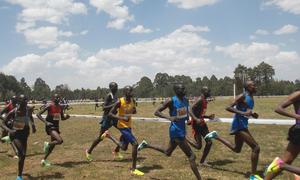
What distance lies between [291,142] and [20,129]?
21.6ft

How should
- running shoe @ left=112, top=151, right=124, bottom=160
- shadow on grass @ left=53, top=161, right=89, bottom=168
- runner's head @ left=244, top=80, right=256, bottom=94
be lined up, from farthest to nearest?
running shoe @ left=112, top=151, right=124, bottom=160 < shadow on grass @ left=53, top=161, right=89, bottom=168 < runner's head @ left=244, top=80, right=256, bottom=94

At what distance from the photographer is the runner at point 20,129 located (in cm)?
1045

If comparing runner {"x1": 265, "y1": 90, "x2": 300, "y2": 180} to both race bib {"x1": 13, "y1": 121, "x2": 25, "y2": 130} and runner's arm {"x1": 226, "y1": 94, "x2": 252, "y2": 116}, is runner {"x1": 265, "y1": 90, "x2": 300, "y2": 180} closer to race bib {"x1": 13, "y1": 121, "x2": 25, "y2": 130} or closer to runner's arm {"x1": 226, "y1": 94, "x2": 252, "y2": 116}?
runner's arm {"x1": 226, "y1": 94, "x2": 252, "y2": 116}

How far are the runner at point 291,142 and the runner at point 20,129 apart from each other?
6.05 m

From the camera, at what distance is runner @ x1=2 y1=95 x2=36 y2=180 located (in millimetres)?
10445

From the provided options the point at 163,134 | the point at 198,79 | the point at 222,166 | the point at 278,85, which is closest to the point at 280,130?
the point at 163,134

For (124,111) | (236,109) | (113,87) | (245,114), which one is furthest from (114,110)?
(245,114)

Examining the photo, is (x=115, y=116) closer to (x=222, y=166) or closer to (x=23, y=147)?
(x=23, y=147)

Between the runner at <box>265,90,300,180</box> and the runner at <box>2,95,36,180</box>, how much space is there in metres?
6.05

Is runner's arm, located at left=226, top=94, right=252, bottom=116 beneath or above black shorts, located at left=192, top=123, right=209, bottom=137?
above

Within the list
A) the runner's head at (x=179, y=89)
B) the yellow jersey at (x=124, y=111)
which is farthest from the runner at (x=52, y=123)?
the runner's head at (x=179, y=89)

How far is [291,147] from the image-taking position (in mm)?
7469

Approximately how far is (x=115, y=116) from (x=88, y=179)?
1724 mm

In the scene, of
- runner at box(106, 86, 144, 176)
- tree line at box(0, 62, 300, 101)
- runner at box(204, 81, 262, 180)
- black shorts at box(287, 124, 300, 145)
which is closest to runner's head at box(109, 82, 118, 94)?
runner at box(106, 86, 144, 176)
